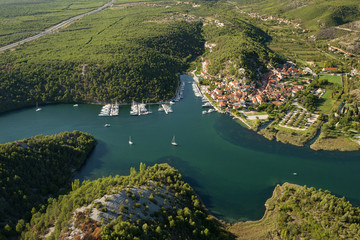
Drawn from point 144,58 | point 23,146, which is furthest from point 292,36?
point 23,146

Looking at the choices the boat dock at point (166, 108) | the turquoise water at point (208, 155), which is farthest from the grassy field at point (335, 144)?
the boat dock at point (166, 108)

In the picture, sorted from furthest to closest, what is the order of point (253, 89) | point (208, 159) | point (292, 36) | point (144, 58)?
point (292, 36) → point (144, 58) → point (253, 89) → point (208, 159)

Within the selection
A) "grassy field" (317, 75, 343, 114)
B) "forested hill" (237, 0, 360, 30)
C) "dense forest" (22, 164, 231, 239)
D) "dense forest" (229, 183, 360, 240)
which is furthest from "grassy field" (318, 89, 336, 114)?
"forested hill" (237, 0, 360, 30)

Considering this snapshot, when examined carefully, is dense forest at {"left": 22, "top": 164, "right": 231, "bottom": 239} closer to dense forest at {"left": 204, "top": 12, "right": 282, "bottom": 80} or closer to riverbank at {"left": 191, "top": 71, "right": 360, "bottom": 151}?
riverbank at {"left": 191, "top": 71, "right": 360, "bottom": 151}

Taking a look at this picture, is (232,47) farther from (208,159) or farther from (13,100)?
(13,100)

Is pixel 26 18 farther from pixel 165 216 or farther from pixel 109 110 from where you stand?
pixel 165 216
